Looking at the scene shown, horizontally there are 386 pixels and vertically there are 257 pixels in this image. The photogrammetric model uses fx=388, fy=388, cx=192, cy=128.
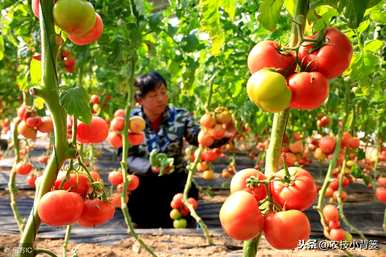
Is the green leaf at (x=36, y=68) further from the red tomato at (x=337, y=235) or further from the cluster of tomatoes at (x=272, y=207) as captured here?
the red tomato at (x=337, y=235)

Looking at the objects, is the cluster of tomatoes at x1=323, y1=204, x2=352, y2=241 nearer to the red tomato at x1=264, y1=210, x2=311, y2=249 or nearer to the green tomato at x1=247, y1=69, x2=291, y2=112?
the red tomato at x1=264, y1=210, x2=311, y2=249

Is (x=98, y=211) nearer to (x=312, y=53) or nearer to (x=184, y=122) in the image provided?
(x=312, y=53)

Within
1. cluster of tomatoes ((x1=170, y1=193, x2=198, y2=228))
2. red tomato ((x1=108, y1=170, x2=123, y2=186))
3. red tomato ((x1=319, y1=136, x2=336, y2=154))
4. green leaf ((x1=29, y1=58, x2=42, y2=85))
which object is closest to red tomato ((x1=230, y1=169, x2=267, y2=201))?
green leaf ((x1=29, y1=58, x2=42, y2=85))

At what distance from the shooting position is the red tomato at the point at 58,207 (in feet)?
2.51

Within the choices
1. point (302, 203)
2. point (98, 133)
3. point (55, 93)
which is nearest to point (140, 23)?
point (98, 133)

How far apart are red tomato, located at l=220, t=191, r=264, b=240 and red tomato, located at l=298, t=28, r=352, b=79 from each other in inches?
10.2

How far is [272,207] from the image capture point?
28.6 inches

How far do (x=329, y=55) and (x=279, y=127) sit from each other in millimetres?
153

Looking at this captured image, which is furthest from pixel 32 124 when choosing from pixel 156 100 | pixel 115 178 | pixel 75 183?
pixel 156 100

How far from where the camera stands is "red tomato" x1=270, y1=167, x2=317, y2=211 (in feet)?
2.28

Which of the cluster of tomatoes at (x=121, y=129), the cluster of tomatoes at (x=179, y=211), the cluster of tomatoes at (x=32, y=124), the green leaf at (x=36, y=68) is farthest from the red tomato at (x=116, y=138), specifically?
the cluster of tomatoes at (x=179, y=211)

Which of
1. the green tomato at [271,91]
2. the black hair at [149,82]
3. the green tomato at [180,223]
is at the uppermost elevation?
the green tomato at [271,91]

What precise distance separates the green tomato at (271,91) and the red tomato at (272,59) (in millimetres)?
36

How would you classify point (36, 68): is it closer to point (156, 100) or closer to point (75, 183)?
point (75, 183)
